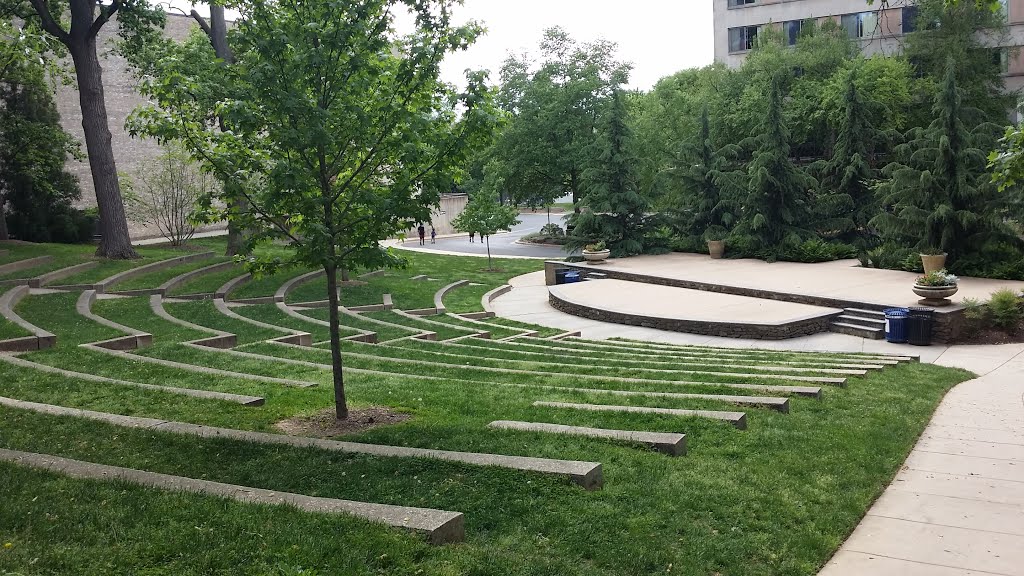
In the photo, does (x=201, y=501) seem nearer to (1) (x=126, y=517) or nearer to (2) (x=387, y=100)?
(1) (x=126, y=517)

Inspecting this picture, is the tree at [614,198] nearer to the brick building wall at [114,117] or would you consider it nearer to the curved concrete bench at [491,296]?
the curved concrete bench at [491,296]

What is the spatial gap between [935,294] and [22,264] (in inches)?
1060

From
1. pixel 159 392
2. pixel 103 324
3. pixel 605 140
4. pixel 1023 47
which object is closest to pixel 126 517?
pixel 159 392

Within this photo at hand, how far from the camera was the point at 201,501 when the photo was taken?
5.52 m

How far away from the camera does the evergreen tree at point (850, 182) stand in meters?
35.4

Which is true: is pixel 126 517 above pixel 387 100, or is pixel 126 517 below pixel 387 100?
below

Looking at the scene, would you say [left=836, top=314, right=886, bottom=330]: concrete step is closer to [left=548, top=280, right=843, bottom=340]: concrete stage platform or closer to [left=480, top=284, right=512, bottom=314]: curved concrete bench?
[left=548, top=280, right=843, bottom=340]: concrete stage platform

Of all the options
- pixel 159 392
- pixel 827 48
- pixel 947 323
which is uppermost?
pixel 827 48

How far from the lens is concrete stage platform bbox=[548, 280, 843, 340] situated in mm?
21516

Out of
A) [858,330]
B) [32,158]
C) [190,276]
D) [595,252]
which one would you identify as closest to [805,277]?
[858,330]

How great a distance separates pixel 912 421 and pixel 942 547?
4.57 m

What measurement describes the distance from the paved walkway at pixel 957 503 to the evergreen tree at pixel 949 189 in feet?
47.2

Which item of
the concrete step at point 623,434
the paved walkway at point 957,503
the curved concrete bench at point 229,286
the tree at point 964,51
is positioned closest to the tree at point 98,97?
the curved concrete bench at point 229,286

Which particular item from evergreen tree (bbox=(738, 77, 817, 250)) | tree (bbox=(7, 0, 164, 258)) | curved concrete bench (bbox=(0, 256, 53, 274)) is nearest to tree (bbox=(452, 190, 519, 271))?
evergreen tree (bbox=(738, 77, 817, 250))
